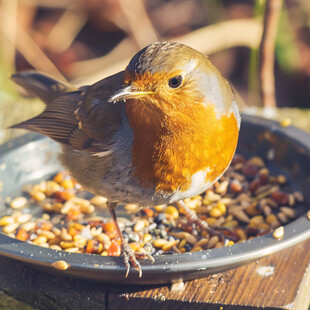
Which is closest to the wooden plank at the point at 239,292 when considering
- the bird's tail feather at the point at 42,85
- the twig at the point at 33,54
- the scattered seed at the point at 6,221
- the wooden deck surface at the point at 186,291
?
the wooden deck surface at the point at 186,291

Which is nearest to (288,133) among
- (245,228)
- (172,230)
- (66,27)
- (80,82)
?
(245,228)

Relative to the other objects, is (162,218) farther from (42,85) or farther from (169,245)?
(42,85)

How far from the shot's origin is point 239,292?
2.13 m

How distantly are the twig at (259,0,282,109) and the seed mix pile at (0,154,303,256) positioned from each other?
996 mm

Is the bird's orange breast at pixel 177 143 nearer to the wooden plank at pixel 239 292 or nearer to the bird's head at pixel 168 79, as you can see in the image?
the bird's head at pixel 168 79

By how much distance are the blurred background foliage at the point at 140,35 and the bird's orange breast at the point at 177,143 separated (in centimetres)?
273

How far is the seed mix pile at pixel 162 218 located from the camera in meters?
2.50

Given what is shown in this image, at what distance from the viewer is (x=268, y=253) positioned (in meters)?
2.14

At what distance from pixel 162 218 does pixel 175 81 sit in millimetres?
913

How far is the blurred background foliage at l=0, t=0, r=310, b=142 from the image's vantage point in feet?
16.5

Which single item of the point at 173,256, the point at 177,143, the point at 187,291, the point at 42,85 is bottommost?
the point at 187,291

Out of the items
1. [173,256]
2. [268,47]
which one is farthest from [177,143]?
[268,47]

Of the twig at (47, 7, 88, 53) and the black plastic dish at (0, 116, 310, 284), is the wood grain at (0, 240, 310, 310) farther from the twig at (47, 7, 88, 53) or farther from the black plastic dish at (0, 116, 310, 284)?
the twig at (47, 7, 88, 53)

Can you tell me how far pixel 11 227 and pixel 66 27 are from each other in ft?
11.3
